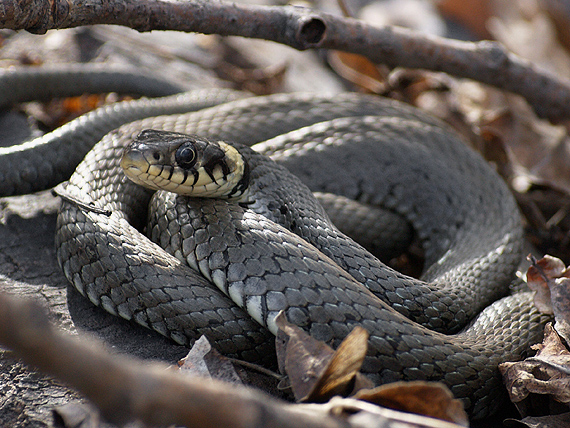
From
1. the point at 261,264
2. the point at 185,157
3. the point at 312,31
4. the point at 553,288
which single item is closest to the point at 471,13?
the point at 312,31

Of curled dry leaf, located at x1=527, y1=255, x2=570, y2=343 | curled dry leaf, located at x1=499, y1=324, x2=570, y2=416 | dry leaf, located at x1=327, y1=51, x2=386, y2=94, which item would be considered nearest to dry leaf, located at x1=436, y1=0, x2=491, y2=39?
dry leaf, located at x1=327, y1=51, x2=386, y2=94

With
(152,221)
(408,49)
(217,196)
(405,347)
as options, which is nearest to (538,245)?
(408,49)

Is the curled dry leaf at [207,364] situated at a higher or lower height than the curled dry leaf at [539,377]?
lower

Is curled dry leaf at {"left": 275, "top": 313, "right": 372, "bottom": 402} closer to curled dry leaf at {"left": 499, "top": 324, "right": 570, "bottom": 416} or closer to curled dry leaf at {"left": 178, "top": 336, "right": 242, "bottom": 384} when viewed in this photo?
curled dry leaf at {"left": 178, "top": 336, "right": 242, "bottom": 384}

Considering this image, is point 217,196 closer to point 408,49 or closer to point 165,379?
point 165,379

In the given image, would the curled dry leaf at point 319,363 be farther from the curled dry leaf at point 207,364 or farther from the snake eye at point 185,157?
the snake eye at point 185,157

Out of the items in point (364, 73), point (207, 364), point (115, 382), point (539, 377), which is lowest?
point (207, 364)

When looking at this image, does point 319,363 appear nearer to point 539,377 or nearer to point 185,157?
point 539,377

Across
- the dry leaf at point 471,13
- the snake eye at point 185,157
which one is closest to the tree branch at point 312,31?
the snake eye at point 185,157
